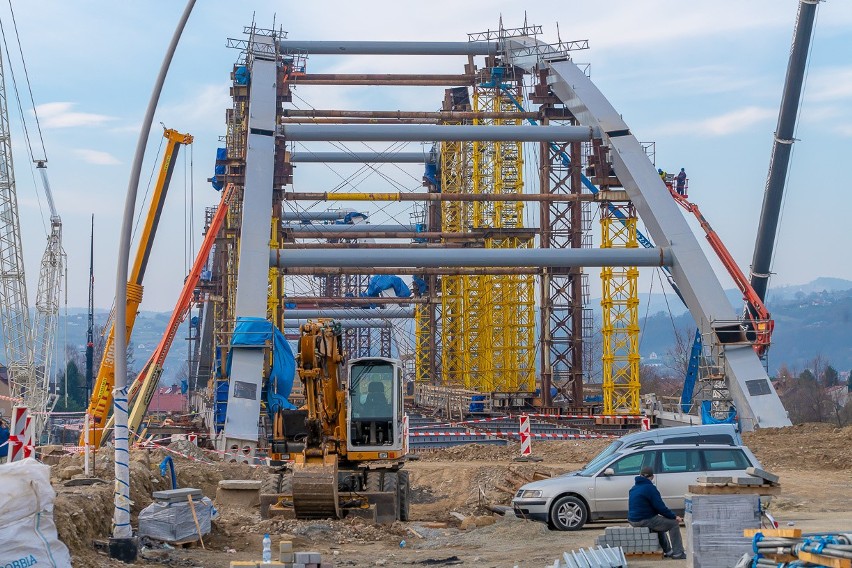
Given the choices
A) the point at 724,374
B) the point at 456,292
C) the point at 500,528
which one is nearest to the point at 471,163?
the point at 456,292

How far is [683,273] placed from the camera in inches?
1457

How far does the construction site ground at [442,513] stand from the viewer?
15.5 metres

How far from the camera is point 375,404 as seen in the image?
2106cm

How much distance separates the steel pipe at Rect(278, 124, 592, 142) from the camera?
41.0 m

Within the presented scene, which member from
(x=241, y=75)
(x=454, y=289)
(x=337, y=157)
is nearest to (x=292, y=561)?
(x=241, y=75)

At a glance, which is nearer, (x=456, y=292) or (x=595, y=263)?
(x=595, y=263)

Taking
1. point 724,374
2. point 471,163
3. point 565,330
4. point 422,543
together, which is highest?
point 471,163

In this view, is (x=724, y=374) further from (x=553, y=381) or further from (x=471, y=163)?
(x=471, y=163)

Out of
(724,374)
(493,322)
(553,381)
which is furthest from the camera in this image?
(493,322)

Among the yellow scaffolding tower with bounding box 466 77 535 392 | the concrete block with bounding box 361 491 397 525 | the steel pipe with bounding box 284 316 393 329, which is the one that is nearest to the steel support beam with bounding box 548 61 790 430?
the yellow scaffolding tower with bounding box 466 77 535 392

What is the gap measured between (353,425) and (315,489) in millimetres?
1855

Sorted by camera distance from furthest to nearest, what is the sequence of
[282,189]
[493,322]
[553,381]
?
[493,322], [553,381], [282,189]

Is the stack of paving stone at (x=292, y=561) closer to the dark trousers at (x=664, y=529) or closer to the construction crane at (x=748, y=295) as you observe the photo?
the dark trousers at (x=664, y=529)

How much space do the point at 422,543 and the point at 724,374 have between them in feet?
63.0
